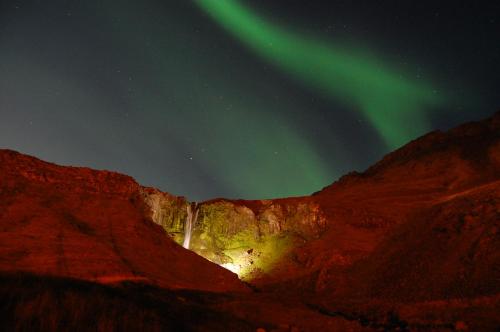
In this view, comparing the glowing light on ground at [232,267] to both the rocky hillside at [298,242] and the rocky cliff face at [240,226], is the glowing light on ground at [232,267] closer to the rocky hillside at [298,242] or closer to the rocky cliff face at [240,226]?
the rocky cliff face at [240,226]

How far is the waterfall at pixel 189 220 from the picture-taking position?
178 ft

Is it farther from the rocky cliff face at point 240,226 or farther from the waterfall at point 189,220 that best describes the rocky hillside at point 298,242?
the waterfall at point 189,220

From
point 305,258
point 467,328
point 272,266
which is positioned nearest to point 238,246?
point 272,266

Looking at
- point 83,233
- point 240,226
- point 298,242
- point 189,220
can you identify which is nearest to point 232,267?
point 240,226

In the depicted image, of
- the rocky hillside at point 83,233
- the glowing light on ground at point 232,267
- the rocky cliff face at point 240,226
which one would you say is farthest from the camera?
the rocky cliff face at point 240,226

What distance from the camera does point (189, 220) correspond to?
56.3 metres

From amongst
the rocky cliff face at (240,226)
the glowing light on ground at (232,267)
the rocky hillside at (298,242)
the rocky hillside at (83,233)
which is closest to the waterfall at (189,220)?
the rocky hillside at (298,242)

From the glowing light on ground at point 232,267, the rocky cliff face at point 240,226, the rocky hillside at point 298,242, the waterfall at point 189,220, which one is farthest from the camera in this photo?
the waterfall at point 189,220

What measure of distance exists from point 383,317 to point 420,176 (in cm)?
5508

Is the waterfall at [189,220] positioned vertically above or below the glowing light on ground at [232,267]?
above

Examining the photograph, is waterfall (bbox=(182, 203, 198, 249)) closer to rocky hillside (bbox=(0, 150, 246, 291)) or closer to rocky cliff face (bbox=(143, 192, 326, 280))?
rocky cliff face (bbox=(143, 192, 326, 280))

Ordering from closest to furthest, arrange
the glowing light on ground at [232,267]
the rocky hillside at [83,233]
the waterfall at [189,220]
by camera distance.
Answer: the rocky hillside at [83,233], the glowing light on ground at [232,267], the waterfall at [189,220]

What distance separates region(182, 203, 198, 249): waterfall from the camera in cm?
5438

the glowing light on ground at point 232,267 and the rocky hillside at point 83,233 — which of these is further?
the glowing light on ground at point 232,267
